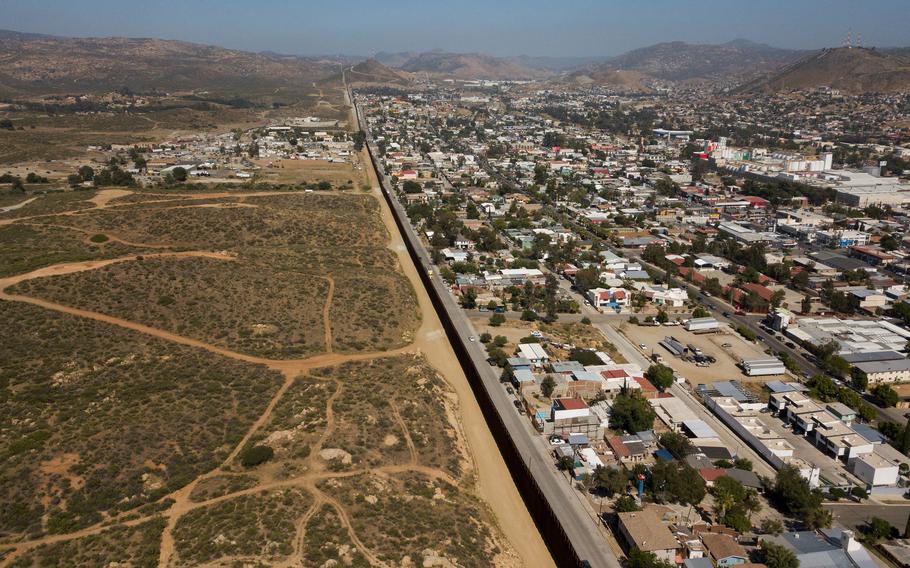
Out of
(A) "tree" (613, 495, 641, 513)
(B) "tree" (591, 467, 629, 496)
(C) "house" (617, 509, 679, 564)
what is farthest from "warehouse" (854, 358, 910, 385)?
(C) "house" (617, 509, 679, 564)

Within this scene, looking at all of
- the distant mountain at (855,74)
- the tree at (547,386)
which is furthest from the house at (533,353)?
the distant mountain at (855,74)

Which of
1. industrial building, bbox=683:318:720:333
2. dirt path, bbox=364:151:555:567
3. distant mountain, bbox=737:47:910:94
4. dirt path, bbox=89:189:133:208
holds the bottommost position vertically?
dirt path, bbox=364:151:555:567

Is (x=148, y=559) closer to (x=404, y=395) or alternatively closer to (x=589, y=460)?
(x=404, y=395)

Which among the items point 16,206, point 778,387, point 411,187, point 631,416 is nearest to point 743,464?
point 631,416

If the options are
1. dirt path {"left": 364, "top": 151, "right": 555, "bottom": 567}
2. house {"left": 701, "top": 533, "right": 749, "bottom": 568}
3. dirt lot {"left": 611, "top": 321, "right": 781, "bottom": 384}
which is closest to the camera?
house {"left": 701, "top": 533, "right": 749, "bottom": 568}

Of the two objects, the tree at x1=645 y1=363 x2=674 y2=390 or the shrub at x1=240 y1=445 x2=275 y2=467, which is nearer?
the shrub at x1=240 y1=445 x2=275 y2=467

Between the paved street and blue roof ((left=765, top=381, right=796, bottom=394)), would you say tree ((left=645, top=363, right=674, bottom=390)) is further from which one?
the paved street

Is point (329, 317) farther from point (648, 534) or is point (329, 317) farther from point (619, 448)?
point (648, 534)

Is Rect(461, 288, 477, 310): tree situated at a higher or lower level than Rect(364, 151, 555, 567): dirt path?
higher
